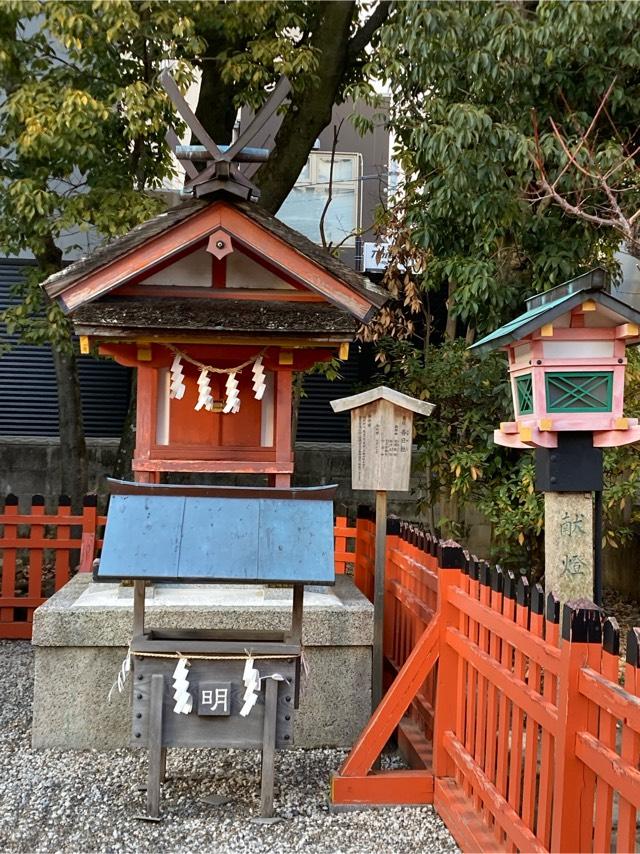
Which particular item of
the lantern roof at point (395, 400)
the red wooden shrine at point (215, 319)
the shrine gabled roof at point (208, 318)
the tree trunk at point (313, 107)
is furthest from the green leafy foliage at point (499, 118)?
the lantern roof at point (395, 400)

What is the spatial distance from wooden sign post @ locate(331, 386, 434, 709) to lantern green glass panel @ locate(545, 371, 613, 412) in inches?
44.8

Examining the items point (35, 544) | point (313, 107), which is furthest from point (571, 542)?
point (313, 107)

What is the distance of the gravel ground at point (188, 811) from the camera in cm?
416

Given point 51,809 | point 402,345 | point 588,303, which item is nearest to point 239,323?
point 588,303

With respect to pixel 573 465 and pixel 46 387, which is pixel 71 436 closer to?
pixel 46 387

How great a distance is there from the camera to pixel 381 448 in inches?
224

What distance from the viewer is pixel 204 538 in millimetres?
4387

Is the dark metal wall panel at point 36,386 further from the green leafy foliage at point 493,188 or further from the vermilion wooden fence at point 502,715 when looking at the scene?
the vermilion wooden fence at point 502,715

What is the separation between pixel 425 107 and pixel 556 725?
662 centimetres

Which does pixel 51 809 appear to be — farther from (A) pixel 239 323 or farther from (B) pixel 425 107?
(B) pixel 425 107

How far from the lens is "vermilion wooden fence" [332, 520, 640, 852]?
9.20ft

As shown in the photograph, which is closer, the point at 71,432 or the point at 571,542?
the point at 571,542

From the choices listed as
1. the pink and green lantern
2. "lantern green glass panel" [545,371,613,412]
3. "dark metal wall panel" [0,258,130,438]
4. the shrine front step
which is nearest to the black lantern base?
the pink and green lantern

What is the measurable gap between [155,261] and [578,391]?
2.90 meters
